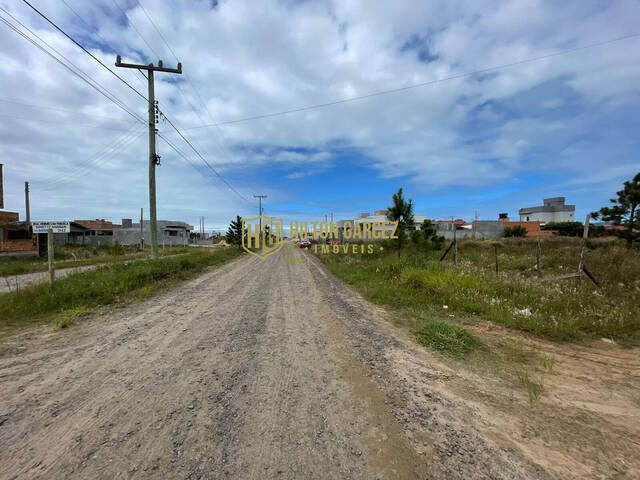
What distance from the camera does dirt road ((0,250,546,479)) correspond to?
183 centimetres

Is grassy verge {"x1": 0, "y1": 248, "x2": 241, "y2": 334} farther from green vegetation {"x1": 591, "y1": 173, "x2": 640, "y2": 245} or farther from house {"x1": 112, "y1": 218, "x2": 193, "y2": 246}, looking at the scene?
house {"x1": 112, "y1": 218, "x2": 193, "y2": 246}

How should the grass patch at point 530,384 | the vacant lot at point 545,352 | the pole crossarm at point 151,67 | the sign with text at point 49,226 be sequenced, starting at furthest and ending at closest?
the pole crossarm at point 151,67, the sign with text at point 49,226, the grass patch at point 530,384, the vacant lot at point 545,352

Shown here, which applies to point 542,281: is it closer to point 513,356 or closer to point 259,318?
point 513,356

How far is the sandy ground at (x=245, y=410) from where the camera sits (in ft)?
5.99

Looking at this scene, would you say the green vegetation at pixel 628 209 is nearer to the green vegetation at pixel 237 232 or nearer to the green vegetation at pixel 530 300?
the green vegetation at pixel 530 300

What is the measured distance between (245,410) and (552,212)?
77.8 meters

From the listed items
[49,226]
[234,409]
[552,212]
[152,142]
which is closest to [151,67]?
[152,142]

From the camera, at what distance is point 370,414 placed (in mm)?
2400

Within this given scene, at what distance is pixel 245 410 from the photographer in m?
2.43

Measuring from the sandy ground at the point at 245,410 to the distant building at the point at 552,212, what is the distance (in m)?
73.4

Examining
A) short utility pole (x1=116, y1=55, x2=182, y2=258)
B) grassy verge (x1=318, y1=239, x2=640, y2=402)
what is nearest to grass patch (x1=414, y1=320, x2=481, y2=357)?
grassy verge (x1=318, y1=239, x2=640, y2=402)

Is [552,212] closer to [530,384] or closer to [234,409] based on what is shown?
[530,384]

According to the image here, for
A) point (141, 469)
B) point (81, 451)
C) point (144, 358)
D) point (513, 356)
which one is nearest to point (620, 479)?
point (513, 356)

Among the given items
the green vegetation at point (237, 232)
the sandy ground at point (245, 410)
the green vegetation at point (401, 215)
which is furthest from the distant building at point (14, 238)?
the green vegetation at point (401, 215)
